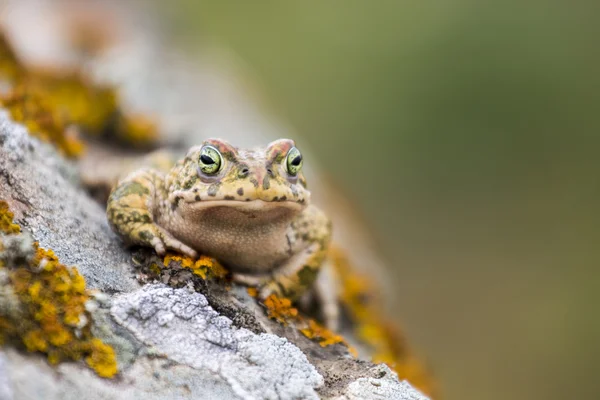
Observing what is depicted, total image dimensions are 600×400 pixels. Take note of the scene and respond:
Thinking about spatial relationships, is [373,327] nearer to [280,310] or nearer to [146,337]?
[280,310]

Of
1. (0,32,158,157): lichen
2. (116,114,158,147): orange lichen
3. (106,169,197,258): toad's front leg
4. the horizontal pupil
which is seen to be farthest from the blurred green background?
the horizontal pupil

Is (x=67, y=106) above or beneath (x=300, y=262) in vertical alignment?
above

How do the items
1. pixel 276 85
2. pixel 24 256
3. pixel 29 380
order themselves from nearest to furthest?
1. pixel 29 380
2. pixel 24 256
3. pixel 276 85

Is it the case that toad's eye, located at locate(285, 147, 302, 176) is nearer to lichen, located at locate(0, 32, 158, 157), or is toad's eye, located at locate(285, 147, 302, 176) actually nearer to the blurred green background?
lichen, located at locate(0, 32, 158, 157)

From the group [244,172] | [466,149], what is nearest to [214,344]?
[244,172]

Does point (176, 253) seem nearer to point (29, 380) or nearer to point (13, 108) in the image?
point (29, 380)

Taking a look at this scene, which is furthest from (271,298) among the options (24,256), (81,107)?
(81,107)
